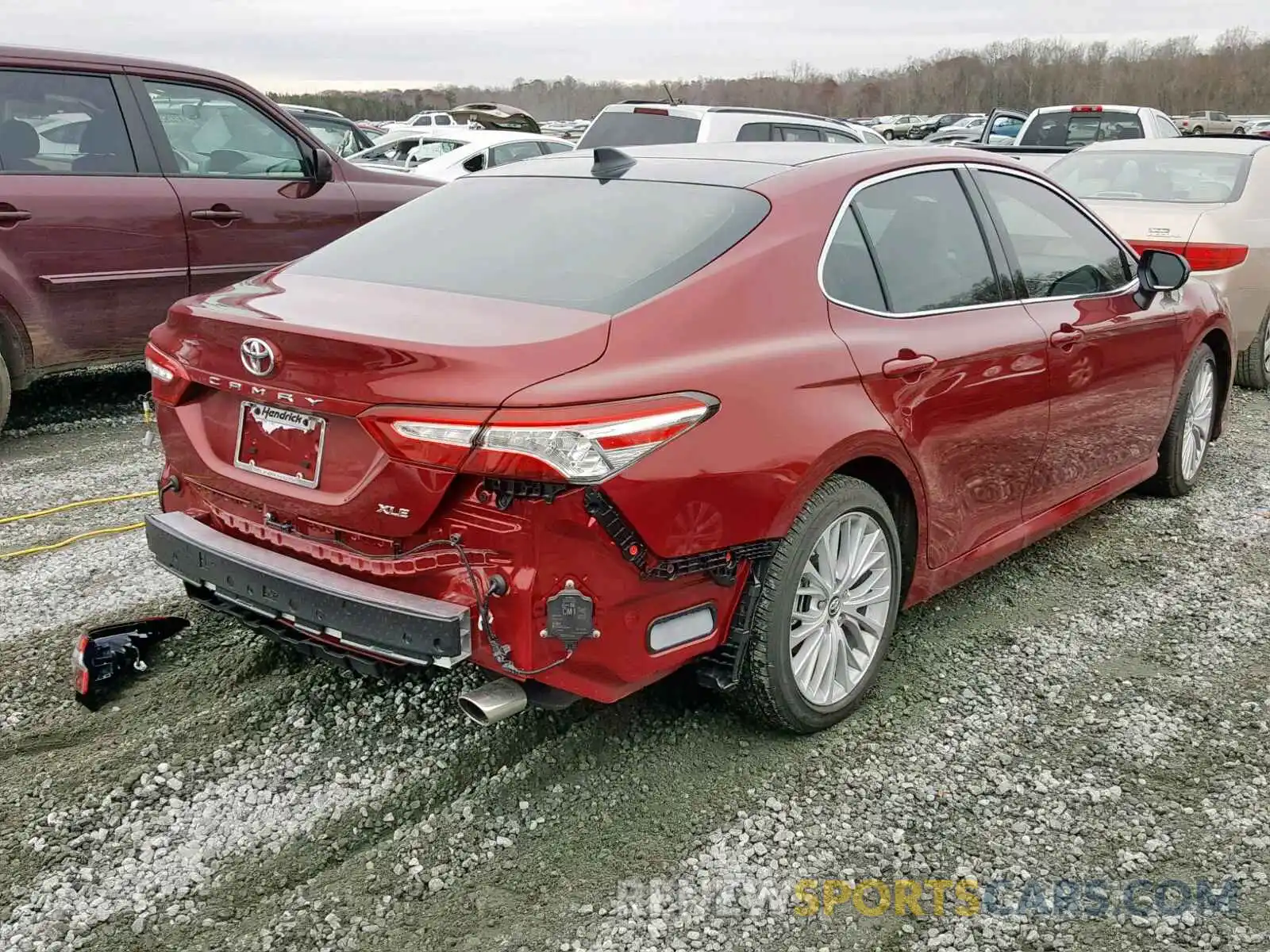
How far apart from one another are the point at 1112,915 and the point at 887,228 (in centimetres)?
198

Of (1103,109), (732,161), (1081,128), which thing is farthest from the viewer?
(1081,128)

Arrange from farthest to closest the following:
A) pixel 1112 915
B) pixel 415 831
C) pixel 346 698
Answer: pixel 346 698
pixel 415 831
pixel 1112 915

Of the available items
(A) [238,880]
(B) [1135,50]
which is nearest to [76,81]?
(A) [238,880]

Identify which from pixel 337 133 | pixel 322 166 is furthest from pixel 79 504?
pixel 337 133

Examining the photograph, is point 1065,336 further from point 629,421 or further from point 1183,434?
point 629,421

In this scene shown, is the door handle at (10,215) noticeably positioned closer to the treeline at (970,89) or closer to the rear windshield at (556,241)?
the rear windshield at (556,241)

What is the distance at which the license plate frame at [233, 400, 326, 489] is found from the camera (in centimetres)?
269

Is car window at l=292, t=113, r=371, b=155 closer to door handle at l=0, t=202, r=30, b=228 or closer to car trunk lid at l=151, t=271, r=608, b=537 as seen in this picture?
door handle at l=0, t=202, r=30, b=228

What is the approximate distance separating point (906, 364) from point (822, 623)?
782 mm

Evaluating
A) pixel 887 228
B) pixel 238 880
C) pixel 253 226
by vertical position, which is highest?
pixel 887 228

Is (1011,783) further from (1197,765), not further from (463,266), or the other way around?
(463,266)

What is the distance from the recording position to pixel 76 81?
5.93 m

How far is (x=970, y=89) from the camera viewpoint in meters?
95.8

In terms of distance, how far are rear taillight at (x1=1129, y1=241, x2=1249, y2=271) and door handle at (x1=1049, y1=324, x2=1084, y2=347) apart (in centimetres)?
338
